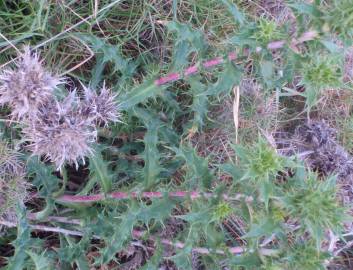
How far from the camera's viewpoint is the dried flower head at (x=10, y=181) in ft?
8.19

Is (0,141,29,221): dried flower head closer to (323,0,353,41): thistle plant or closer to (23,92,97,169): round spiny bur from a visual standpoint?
(23,92,97,169): round spiny bur

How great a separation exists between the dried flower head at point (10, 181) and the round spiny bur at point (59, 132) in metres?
0.50

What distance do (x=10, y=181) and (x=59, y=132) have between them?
0.67 meters

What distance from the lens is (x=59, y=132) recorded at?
202 cm

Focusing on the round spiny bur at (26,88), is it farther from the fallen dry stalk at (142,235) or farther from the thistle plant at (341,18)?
the thistle plant at (341,18)

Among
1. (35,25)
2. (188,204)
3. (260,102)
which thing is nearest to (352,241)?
(260,102)

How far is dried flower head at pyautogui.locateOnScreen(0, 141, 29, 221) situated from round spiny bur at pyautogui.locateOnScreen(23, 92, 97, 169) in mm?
496

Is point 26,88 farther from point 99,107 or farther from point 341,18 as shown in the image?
point 341,18

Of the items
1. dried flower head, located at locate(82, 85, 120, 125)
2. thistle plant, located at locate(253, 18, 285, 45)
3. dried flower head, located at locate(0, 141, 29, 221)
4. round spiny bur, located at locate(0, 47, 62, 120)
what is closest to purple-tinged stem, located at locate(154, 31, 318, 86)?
thistle plant, located at locate(253, 18, 285, 45)

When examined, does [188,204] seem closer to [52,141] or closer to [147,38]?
[52,141]

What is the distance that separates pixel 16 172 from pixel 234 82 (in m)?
1.24

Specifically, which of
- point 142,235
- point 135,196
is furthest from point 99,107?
point 142,235

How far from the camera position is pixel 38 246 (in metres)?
2.70

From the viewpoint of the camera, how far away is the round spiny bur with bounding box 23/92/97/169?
2.01 m
